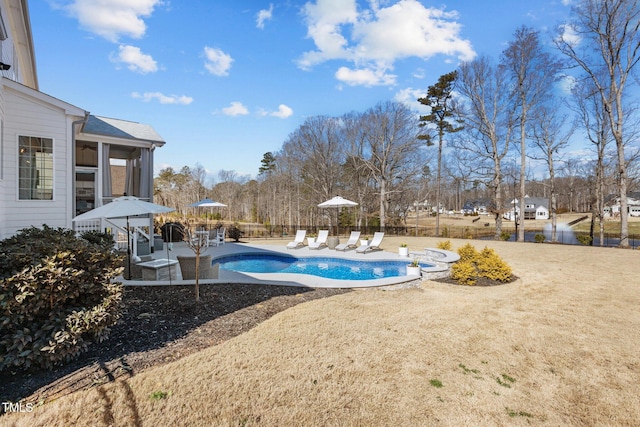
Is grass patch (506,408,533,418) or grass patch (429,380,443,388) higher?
grass patch (429,380,443,388)

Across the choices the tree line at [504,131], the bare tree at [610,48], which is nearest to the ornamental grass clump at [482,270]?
the bare tree at [610,48]

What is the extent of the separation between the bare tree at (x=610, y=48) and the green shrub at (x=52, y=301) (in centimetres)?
2038

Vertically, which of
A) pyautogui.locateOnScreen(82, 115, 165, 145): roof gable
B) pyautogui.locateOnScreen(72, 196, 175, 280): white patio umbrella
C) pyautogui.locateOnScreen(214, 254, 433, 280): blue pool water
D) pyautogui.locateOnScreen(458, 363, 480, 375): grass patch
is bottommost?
pyautogui.locateOnScreen(214, 254, 433, 280): blue pool water

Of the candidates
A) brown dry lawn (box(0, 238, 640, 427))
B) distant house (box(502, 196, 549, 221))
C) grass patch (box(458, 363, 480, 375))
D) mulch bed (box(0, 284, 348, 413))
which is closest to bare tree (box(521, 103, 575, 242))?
brown dry lawn (box(0, 238, 640, 427))

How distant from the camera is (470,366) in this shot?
11.4ft

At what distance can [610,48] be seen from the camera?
49.2 ft

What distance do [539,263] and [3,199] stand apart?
1449 cm

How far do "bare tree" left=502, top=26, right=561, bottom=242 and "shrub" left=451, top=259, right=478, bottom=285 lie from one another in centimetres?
1311

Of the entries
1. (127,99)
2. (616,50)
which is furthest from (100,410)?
(616,50)

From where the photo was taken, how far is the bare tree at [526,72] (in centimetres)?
1825

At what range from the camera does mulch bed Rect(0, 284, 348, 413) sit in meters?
2.77

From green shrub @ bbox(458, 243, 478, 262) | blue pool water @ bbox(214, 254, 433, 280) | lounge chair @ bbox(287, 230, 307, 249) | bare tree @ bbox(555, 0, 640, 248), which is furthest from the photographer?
bare tree @ bbox(555, 0, 640, 248)

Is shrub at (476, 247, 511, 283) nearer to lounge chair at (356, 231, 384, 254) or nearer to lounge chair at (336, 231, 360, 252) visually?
lounge chair at (356, 231, 384, 254)

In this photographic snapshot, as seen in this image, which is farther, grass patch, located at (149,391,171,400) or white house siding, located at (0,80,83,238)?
white house siding, located at (0,80,83,238)
